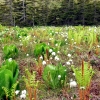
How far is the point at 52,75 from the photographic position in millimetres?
4020

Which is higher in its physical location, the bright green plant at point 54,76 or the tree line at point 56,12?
the bright green plant at point 54,76

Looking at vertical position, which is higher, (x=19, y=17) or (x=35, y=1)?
(x=35, y=1)

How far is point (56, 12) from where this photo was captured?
45.0 m

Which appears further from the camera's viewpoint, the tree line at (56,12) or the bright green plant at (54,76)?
the tree line at (56,12)

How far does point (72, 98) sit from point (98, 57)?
256 centimetres

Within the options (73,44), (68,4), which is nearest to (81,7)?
(68,4)

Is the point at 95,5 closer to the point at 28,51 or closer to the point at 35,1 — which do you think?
the point at 35,1

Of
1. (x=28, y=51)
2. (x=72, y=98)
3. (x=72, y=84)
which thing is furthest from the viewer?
(x=28, y=51)

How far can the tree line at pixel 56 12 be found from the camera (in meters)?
44.2

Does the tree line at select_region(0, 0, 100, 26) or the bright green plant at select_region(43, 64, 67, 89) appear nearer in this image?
the bright green plant at select_region(43, 64, 67, 89)

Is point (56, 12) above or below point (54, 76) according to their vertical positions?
below

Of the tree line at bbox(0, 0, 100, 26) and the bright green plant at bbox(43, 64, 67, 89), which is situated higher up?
the bright green plant at bbox(43, 64, 67, 89)

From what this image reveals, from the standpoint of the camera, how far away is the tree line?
44.2 metres

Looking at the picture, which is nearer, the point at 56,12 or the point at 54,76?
the point at 54,76
